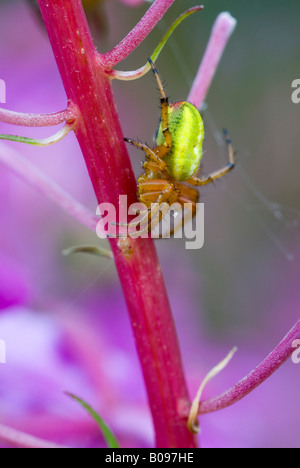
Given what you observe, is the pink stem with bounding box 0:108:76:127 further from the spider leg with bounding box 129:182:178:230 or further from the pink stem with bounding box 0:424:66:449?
the pink stem with bounding box 0:424:66:449

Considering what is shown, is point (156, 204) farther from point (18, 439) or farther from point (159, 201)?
point (18, 439)

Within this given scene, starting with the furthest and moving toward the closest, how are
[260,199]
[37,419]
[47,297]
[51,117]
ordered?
1. [260,199]
2. [47,297]
3. [37,419]
4. [51,117]

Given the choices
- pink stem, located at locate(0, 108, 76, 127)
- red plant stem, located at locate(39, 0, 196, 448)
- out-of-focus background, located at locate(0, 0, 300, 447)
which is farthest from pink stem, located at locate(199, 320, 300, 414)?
out-of-focus background, located at locate(0, 0, 300, 447)

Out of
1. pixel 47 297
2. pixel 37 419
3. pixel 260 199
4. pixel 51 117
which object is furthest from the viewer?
pixel 260 199

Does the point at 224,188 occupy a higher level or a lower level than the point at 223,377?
higher

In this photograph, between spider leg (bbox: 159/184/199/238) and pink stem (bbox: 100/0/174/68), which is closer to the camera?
pink stem (bbox: 100/0/174/68)

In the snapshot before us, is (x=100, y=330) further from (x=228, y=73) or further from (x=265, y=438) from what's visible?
(x=228, y=73)

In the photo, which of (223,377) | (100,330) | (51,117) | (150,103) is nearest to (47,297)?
(100,330)

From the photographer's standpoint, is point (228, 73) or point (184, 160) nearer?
point (184, 160)

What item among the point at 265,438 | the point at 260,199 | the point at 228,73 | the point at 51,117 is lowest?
the point at 265,438
